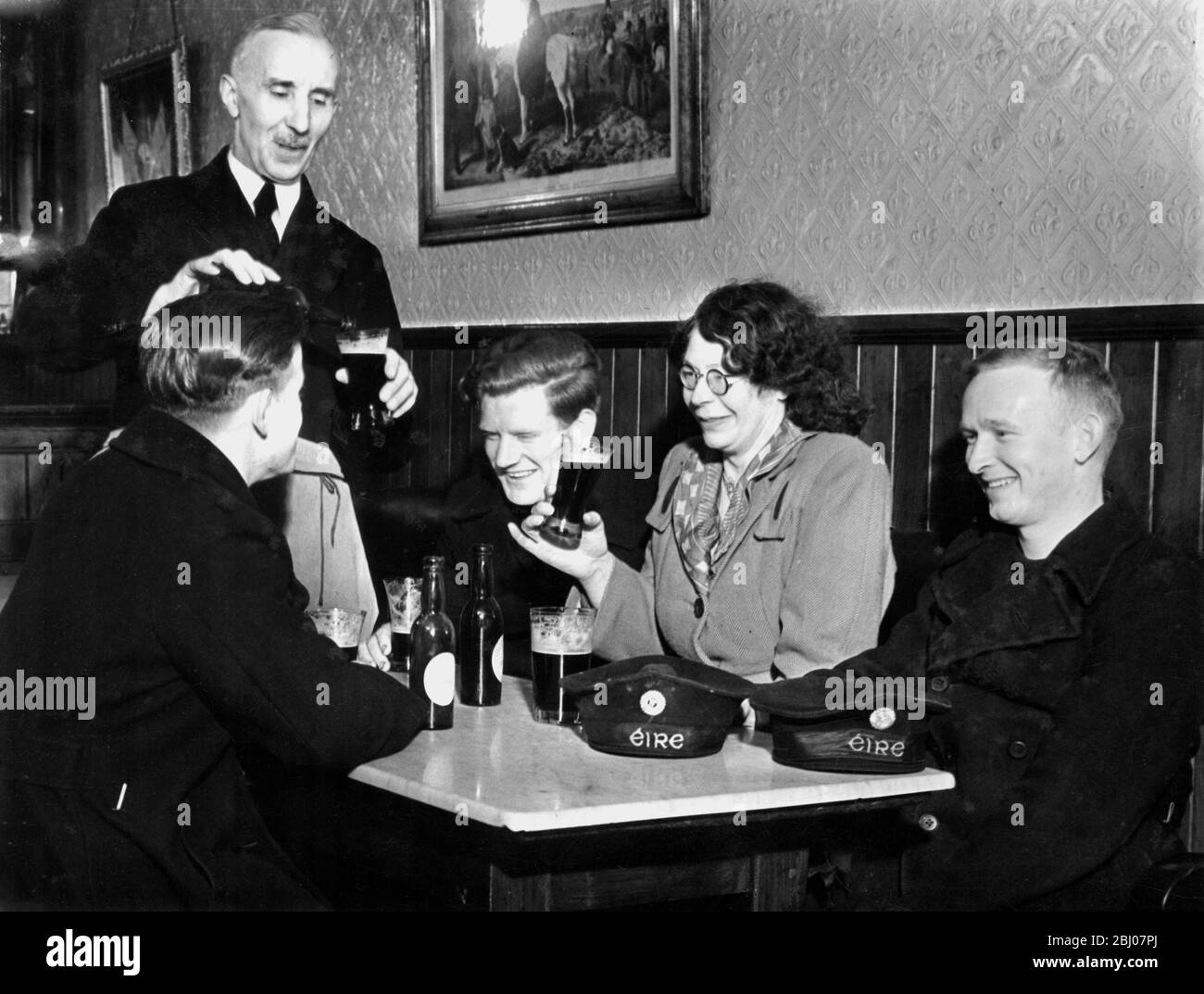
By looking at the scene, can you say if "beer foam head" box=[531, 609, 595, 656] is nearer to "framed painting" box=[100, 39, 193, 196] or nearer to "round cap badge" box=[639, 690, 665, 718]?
"round cap badge" box=[639, 690, 665, 718]

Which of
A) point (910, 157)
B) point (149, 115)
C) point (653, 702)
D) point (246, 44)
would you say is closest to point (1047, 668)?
point (653, 702)

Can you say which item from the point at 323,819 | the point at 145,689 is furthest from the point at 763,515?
the point at 145,689

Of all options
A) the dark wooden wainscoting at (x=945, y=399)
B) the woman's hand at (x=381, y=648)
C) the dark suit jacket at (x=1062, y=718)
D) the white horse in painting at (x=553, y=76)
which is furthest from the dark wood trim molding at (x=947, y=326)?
the woman's hand at (x=381, y=648)

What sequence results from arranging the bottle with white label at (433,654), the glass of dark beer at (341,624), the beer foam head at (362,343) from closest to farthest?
the bottle with white label at (433,654) → the glass of dark beer at (341,624) → the beer foam head at (362,343)

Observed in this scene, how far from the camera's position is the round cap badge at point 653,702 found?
5.36ft

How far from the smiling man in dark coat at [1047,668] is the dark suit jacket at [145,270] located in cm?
164

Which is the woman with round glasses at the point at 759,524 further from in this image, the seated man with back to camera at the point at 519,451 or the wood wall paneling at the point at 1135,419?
the wood wall paneling at the point at 1135,419

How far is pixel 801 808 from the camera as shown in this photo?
1526 millimetres

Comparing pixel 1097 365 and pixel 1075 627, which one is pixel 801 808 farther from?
pixel 1097 365

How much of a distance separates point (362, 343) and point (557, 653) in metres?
1.48

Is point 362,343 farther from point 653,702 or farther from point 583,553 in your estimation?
point 653,702

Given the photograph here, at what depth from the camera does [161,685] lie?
165 centimetres

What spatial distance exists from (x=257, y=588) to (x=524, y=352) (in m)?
1.17

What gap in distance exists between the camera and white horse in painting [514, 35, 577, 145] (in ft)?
10.9
